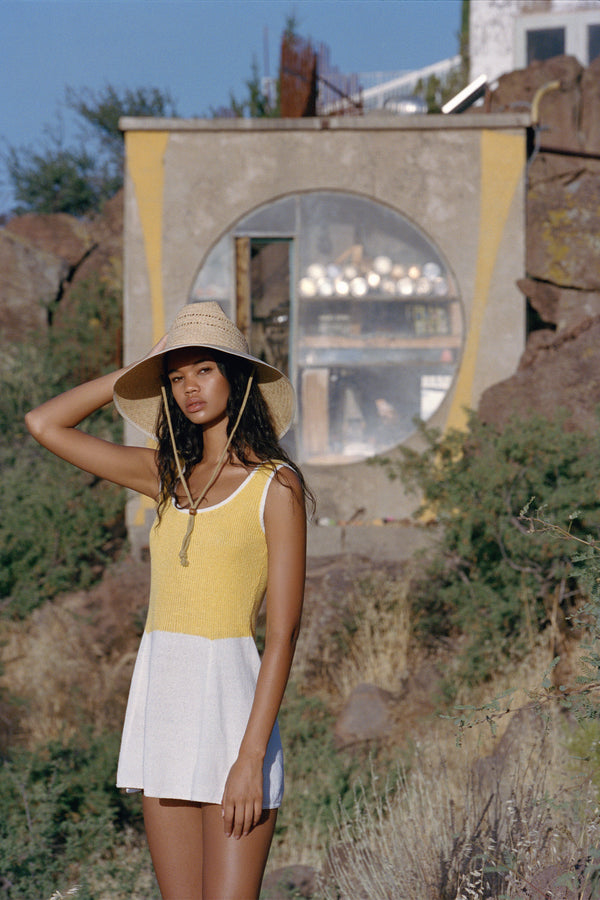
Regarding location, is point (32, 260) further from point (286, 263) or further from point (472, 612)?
point (472, 612)

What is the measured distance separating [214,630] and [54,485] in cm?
933

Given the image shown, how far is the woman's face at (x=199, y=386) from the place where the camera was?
2773 mm

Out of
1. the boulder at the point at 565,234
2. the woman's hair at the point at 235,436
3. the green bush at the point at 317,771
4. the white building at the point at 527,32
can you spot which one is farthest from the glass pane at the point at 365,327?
the white building at the point at 527,32

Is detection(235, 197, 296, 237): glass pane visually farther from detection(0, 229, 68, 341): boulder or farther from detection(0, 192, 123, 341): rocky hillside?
detection(0, 229, 68, 341): boulder

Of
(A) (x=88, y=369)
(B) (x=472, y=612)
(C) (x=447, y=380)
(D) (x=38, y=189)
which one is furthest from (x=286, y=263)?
(D) (x=38, y=189)

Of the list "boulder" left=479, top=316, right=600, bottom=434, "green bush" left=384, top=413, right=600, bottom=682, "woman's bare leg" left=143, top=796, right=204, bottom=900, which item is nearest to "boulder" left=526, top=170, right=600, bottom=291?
"boulder" left=479, top=316, right=600, bottom=434

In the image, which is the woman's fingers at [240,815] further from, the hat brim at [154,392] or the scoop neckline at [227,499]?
the hat brim at [154,392]

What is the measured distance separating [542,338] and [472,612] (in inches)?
170

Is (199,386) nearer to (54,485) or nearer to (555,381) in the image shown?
(555,381)

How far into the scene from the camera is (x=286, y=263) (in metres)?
12.1

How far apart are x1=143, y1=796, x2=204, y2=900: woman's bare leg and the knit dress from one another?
0.07 m

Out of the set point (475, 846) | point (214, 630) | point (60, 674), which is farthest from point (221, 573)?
point (60, 674)

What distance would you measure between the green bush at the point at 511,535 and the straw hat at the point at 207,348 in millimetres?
4251

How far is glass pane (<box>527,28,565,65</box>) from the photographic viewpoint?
20.9m
